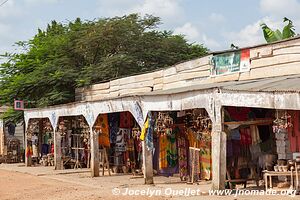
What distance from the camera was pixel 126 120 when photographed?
64.7ft

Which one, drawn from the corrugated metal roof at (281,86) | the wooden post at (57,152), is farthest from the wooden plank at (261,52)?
the wooden post at (57,152)

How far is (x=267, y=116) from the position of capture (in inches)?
539

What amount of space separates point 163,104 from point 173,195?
279cm

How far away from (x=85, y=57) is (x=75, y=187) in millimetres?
16069

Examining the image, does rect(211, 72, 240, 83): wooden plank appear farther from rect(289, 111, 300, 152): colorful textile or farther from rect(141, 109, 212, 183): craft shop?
rect(289, 111, 300, 152): colorful textile

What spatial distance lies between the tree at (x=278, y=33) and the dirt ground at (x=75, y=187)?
6882mm

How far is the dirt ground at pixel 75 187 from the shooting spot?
A: 41.3 feet

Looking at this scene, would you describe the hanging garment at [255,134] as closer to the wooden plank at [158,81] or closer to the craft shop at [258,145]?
the craft shop at [258,145]

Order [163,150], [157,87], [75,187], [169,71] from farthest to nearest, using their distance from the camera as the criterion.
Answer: [157,87]
[169,71]
[163,150]
[75,187]

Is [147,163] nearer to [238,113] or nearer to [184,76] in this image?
[238,113]

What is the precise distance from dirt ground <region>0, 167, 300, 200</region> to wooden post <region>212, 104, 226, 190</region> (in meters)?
0.44

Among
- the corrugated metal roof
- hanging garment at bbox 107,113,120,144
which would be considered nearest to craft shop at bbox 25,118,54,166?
hanging garment at bbox 107,113,120,144

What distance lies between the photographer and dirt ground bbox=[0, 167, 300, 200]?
1260 centimetres

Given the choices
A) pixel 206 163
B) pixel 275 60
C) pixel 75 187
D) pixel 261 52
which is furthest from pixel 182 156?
pixel 275 60
